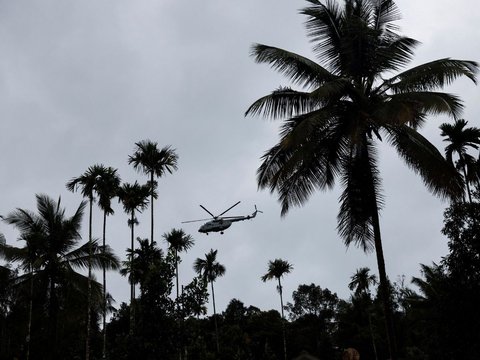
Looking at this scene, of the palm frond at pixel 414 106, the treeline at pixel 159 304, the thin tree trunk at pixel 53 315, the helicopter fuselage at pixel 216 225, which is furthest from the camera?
the helicopter fuselage at pixel 216 225

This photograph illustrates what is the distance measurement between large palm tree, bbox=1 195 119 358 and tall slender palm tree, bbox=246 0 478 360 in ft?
40.3

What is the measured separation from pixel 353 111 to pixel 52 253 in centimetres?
1548

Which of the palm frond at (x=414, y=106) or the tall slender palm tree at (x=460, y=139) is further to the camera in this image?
the tall slender palm tree at (x=460, y=139)

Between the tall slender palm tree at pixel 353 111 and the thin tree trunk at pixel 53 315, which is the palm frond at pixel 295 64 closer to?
the tall slender palm tree at pixel 353 111

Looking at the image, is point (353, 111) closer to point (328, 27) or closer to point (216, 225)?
point (328, 27)

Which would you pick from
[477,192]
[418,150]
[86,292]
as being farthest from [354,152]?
[86,292]

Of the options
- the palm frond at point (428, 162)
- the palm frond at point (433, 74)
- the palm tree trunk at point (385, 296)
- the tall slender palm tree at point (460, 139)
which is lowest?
the palm tree trunk at point (385, 296)

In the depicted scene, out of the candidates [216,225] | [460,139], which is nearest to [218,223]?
[216,225]

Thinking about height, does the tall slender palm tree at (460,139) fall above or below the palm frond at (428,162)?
above

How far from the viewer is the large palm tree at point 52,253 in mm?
23062

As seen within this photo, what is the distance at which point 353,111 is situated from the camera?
14234 mm

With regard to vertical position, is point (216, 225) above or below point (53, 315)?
above

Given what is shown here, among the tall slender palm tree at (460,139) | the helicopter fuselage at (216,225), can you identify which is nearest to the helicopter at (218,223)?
the helicopter fuselage at (216,225)

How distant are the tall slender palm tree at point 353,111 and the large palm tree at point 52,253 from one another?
12.3 m
